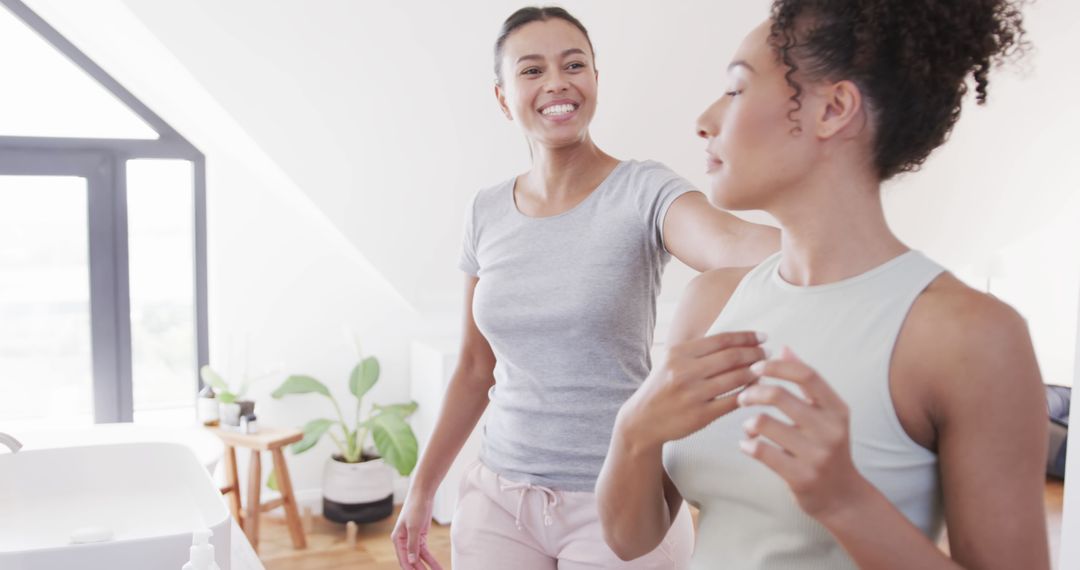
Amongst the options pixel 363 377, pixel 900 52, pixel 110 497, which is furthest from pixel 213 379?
pixel 900 52

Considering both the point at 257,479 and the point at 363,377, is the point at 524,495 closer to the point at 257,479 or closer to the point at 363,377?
the point at 257,479

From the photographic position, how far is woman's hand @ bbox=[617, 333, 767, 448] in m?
0.69

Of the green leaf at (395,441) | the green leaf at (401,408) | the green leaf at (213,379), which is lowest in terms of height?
the green leaf at (395,441)

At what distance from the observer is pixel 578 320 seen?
A: 1.26m

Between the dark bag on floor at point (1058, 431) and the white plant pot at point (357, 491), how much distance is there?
2942 millimetres

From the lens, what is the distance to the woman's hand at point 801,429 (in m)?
0.62

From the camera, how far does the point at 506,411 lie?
53.5 inches

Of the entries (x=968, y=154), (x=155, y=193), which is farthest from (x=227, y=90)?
(x=968, y=154)

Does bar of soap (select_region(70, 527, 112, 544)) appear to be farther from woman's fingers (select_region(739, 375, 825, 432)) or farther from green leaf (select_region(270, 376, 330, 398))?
green leaf (select_region(270, 376, 330, 398))

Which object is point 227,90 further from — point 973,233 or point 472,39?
point 973,233

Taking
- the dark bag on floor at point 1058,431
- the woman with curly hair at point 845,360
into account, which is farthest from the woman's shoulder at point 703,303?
the dark bag on floor at point 1058,431

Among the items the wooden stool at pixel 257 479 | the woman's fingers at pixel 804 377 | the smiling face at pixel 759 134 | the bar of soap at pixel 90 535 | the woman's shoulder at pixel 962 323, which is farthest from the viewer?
the wooden stool at pixel 257 479

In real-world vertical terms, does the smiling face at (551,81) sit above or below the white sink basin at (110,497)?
above

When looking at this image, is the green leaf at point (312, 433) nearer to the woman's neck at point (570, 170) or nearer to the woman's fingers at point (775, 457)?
the woman's neck at point (570, 170)
